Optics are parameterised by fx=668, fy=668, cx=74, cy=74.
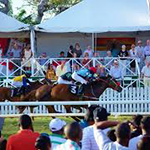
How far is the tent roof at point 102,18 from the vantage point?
25.5m

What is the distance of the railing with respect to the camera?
24875 millimetres

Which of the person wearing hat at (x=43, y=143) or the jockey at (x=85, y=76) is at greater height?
the person wearing hat at (x=43, y=143)

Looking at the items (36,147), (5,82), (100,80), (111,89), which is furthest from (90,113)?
(5,82)

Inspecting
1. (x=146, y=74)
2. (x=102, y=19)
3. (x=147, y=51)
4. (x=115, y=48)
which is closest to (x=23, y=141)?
(x=146, y=74)

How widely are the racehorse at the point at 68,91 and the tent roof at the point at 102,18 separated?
15.9 ft

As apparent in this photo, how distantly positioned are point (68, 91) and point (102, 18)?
6335 millimetres

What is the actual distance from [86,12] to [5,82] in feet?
A: 14.7

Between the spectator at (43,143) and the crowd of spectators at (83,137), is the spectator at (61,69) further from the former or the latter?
the spectator at (43,143)

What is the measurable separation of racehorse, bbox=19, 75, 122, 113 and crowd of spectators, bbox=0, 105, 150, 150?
1157 centimetres

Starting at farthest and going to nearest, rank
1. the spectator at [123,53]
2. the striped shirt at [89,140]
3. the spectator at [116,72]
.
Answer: the spectator at [123,53] → the spectator at [116,72] → the striped shirt at [89,140]

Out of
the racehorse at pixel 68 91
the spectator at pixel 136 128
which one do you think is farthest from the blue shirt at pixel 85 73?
the spectator at pixel 136 128

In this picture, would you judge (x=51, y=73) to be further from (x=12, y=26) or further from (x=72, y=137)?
(x=72, y=137)

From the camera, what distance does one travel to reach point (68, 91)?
20.6 m

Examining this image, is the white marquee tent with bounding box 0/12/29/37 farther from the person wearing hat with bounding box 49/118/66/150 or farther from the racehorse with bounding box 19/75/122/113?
the person wearing hat with bounding box 49/118/66/150
